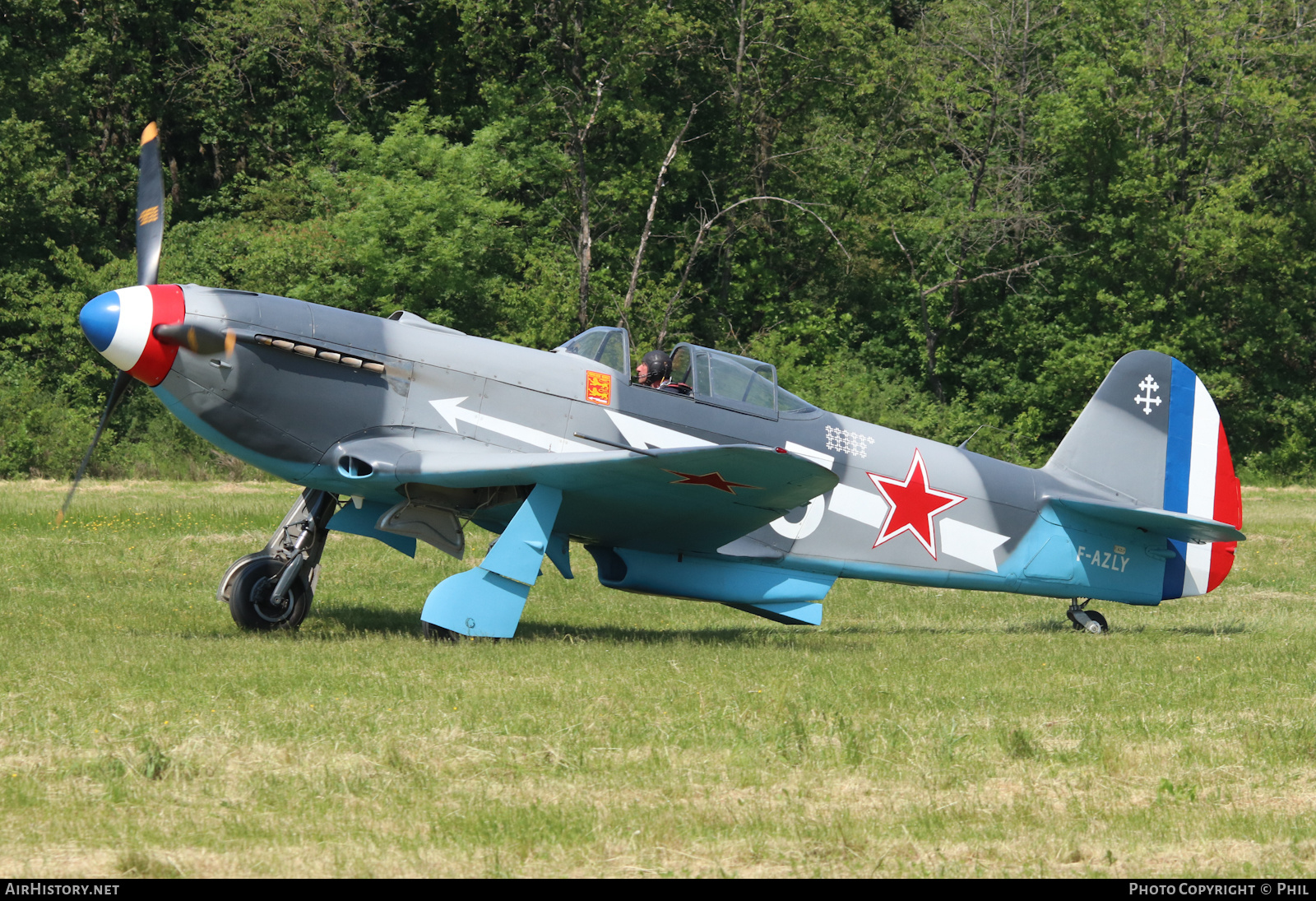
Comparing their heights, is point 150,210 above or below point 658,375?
above

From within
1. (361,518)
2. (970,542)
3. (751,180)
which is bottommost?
(361,518)

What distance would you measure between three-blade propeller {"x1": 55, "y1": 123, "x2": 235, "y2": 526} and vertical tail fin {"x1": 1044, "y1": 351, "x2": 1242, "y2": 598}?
7.42m

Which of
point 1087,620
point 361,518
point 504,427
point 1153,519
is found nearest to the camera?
point 504,427

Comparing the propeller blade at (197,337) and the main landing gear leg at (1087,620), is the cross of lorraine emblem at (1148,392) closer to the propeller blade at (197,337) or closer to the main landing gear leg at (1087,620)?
the main landing gear leg at (1087,620)

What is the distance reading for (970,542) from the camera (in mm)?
11148

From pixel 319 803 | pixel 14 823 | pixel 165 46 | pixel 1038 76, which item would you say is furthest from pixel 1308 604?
pixel 165 46

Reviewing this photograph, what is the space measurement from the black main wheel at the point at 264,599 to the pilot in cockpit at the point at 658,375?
3132 mm

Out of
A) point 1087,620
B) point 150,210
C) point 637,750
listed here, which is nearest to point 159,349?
point 150,210

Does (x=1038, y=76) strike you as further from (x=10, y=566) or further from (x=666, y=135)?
(x=10, y=566)

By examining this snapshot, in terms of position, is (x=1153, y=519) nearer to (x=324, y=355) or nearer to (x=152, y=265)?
(x=324, y=355)

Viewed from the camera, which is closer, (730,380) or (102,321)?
(102,321)

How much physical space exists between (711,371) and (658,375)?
43 cm

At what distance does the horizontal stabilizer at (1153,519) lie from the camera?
35.5 ft

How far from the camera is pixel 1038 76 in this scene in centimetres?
3359
